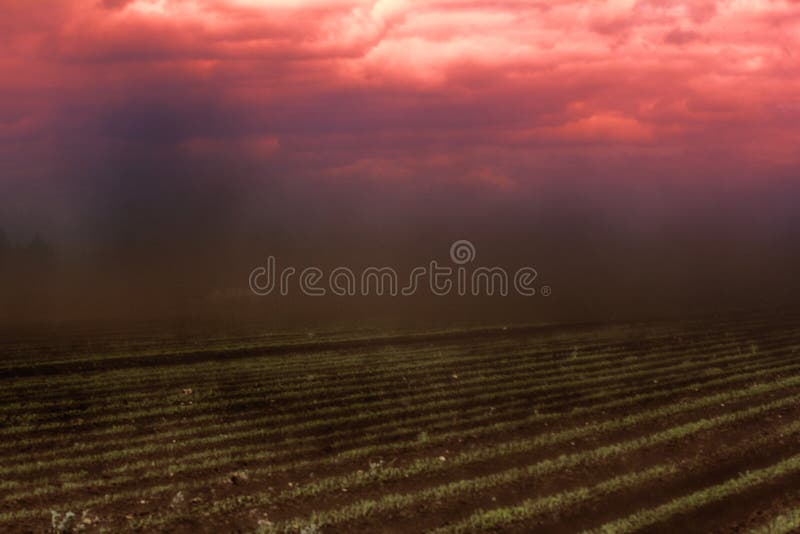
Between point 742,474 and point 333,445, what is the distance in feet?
33.3

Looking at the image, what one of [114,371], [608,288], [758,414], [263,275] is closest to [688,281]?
[608,288]

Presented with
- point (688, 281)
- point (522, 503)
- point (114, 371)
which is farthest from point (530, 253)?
point (522, 503)

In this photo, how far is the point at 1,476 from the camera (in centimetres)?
1650

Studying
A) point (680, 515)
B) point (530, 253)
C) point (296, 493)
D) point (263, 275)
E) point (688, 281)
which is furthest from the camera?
point (530, 253)

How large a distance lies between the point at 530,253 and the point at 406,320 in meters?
91.5

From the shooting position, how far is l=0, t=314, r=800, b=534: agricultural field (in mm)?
14344

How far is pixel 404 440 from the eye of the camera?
19094 millimetres

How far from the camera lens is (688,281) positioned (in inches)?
3219

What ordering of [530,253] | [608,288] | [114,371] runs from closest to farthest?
[114,371], [608,288], [530,253]

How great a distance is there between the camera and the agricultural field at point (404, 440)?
14344 millimetres

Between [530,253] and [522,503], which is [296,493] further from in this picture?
[530,253]

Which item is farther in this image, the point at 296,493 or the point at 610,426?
the point at 610,426

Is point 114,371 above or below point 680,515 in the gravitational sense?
above

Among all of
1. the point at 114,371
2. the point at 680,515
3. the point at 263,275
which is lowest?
the point at 680,515
